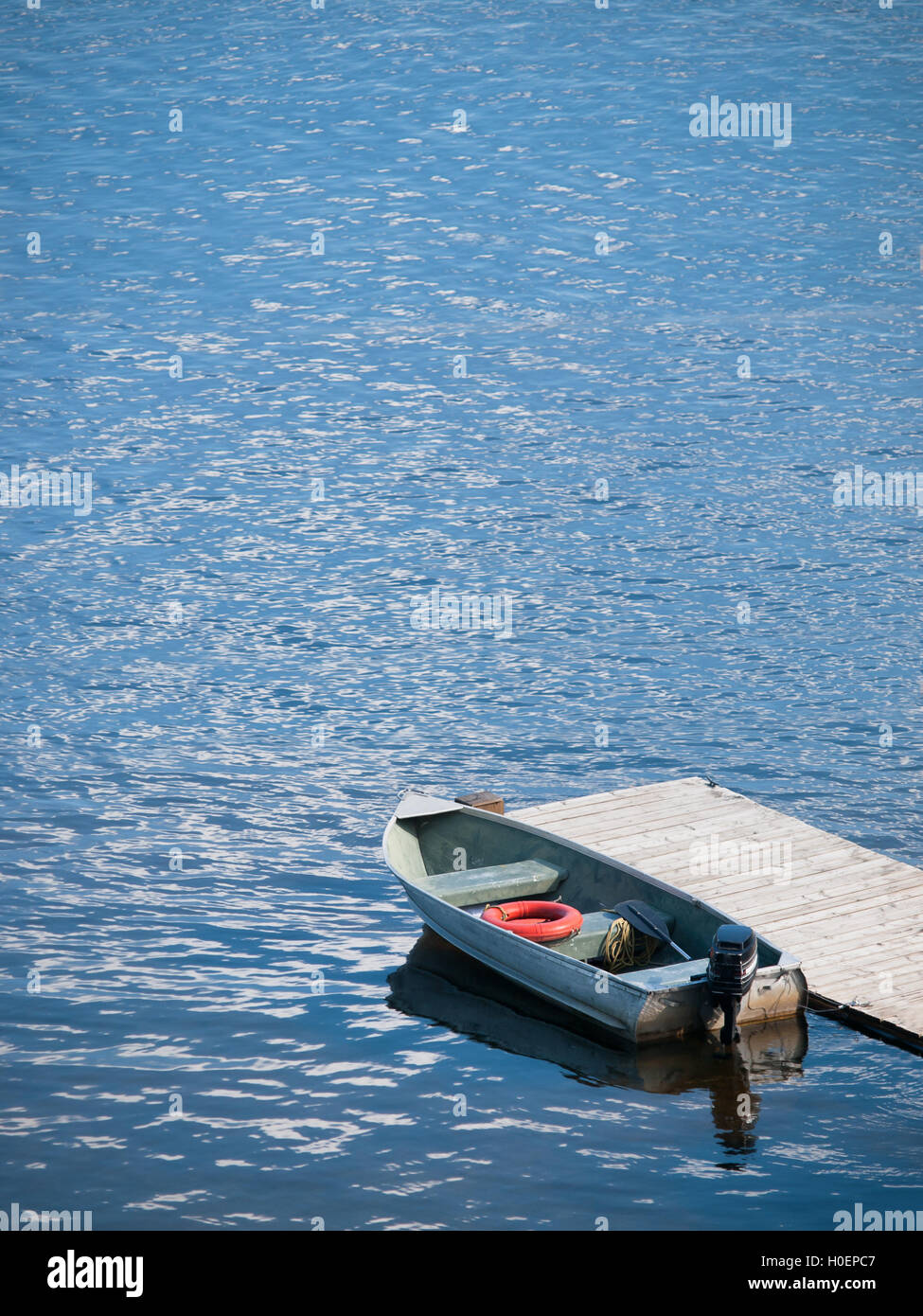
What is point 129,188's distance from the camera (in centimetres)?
5503

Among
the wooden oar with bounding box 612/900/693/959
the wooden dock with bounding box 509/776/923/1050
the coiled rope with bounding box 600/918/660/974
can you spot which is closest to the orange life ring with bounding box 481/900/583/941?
the coiled rope with bounding box 600/918/660/974

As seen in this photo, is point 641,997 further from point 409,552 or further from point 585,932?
point 409,552

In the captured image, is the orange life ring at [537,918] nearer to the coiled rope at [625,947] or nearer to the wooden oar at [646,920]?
the coiled rope at [625,947]

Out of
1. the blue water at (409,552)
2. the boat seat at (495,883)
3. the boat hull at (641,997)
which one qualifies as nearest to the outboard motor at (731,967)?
the boat hull at (641,997)

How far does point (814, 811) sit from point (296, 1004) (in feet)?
24.0

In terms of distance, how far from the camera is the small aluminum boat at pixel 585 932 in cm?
1488

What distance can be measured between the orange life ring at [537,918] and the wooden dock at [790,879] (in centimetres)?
169

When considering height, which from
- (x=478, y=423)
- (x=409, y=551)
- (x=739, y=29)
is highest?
(x=739, y=29)

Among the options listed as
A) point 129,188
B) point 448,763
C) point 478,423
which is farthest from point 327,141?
point 448,763

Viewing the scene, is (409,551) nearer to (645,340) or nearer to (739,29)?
(645,340)

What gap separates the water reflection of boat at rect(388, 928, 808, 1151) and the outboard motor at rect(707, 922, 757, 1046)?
0.54 metres

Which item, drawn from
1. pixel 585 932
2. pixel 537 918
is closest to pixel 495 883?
pixel 537 918

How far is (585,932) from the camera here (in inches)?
635
